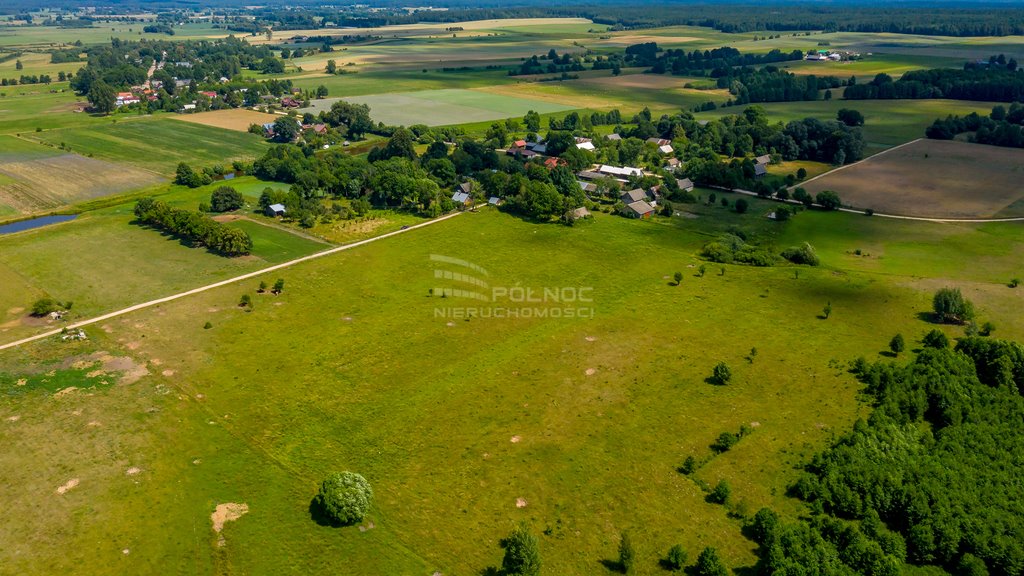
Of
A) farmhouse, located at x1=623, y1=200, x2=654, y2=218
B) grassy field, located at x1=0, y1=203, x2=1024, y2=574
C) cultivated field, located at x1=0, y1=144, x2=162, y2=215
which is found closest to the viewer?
grassy field, located at x1=0, y1=203, x2=1024, y2=574

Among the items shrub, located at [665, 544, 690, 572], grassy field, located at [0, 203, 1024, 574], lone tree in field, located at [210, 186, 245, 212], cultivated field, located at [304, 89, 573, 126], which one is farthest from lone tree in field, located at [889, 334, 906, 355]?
cultivated field, located at [304, 89, 573, 126]

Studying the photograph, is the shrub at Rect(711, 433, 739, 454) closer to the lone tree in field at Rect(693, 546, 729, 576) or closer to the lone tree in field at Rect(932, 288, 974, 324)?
the lone tree in field at Rect(693, 546, 729, 576)

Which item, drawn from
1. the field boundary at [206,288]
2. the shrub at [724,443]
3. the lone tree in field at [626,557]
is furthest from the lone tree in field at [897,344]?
the field boundary at [206,288]

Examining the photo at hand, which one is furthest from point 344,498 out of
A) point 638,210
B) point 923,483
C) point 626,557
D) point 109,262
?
point 638,210

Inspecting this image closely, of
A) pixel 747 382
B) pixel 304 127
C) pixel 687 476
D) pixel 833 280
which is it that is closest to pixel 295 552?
pixel 687 476

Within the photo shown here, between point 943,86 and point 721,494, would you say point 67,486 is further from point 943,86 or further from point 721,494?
point 943,86

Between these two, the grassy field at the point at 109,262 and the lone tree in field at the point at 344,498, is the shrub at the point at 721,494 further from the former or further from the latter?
the grassy field at the point at 109,262

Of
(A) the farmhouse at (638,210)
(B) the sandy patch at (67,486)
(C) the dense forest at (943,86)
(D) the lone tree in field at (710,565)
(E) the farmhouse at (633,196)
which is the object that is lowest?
A: (B) the sandy patch at (67,486)
